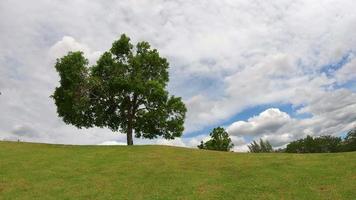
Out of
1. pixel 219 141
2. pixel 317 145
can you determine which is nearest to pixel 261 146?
pixel 317 145

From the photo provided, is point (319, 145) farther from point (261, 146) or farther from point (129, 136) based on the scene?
point (129, 136)

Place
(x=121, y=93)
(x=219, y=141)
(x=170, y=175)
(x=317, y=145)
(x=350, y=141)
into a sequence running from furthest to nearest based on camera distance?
(x=317, y=145)
(x=350, y=141)
(x=219, y=141)
(x=121, y=93)
(x=170, y=175)

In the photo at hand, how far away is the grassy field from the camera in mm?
27312

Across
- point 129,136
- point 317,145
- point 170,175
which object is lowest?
point 170,175

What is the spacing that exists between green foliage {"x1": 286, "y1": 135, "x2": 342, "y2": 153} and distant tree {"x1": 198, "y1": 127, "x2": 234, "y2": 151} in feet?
218

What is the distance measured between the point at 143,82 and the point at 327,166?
103 feet

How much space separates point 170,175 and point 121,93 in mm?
30644

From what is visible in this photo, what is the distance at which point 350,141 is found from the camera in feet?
459

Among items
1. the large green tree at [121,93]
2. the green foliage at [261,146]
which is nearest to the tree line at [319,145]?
the green foliage at [261,146]

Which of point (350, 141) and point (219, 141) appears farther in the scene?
point (350, 141)

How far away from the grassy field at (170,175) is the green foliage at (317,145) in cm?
11880

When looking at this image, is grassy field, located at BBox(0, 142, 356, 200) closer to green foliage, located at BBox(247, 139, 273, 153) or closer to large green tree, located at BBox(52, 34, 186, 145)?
large green tree, located at BBox(52, 34, 186, 145)

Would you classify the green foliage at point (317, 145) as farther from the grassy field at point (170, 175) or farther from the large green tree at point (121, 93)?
the grassy field at point (170, 175)

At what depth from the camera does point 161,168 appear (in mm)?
35094
